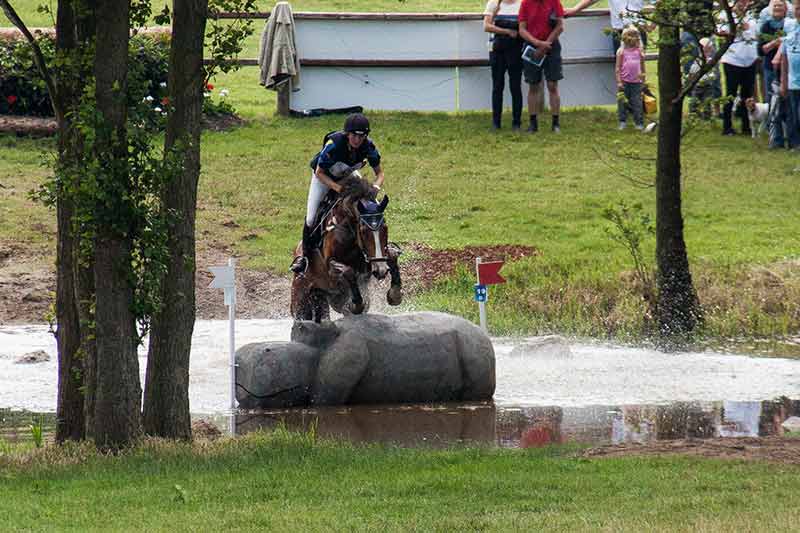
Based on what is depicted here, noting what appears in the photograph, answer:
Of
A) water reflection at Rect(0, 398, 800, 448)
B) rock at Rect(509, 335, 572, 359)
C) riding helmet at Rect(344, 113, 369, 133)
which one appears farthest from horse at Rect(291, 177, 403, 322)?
rock at Rect(509, 335, 572, 359)

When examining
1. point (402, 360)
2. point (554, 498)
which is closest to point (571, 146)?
point (402, 360)

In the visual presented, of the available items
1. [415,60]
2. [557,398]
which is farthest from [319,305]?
[415,60]

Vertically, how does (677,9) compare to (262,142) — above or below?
above

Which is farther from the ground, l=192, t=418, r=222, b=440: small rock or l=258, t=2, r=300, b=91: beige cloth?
l=258, t=2, r=300, b=91: beige cloth

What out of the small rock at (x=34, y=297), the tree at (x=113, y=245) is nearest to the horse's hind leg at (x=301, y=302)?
the tree at (x=113, y=245)

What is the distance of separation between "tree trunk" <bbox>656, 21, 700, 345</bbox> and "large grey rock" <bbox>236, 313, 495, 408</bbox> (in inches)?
186

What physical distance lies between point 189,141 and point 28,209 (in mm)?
14362

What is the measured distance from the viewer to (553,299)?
22.0 meters

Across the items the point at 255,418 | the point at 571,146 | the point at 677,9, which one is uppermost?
the point at 677,9

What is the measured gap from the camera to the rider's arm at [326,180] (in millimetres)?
17516

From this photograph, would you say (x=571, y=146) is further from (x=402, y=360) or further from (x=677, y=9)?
(x=402, y=360)

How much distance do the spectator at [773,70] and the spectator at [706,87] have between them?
0.95 meters

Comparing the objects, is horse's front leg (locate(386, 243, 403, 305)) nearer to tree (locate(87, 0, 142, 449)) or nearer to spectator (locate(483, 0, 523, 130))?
tree (locate(87, 0, 142, 449))

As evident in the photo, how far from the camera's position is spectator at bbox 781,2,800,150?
27266 millimetres
